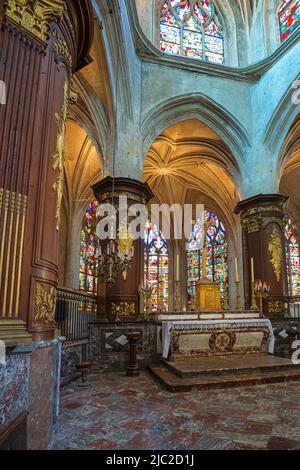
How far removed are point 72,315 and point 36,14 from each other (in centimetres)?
495

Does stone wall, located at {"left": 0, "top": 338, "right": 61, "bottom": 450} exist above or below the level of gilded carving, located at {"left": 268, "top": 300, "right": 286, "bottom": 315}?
below

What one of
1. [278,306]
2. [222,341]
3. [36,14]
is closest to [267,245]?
[278,306]

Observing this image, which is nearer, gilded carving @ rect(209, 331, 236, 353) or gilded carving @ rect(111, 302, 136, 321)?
gilded carving @ rect(209, 331, 236, 353)

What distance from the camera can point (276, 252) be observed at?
10.1 meters

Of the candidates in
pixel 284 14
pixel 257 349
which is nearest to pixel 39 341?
pixel 257 349

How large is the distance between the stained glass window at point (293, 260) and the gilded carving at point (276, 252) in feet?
25.6

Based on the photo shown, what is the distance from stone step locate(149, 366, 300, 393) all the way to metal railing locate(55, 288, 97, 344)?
1818 millimetres

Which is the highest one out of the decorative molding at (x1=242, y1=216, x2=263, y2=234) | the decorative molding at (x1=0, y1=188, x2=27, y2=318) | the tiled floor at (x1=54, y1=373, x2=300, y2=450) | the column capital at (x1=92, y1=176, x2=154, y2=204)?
the column capital at (x1=92, y1=176, x2=154, y2=204)

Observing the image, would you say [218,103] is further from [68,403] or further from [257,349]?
[68,403]

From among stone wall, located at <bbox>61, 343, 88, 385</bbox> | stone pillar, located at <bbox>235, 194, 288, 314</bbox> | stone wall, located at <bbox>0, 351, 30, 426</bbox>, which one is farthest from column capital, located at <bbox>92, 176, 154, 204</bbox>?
stone wall, located at <bbox>0, 351, 30, 426</bbox>

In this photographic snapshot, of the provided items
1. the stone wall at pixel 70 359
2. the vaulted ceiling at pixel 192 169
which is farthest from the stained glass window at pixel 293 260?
the stone wall at pixel 70 359

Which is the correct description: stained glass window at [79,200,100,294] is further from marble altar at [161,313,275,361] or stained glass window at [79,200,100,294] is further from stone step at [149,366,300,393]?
stone step at [149,366,300,393]

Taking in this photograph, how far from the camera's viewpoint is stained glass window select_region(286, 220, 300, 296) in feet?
56.0
